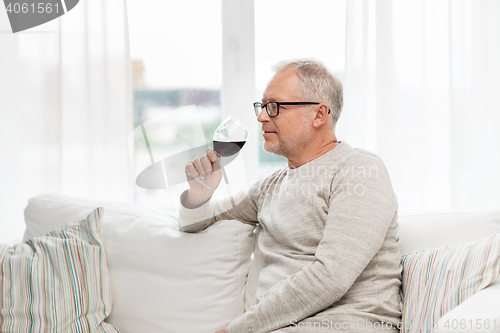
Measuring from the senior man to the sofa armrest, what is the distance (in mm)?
286

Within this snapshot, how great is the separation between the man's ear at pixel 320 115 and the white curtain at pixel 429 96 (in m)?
0.59

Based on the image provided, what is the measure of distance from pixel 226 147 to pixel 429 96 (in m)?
1.18

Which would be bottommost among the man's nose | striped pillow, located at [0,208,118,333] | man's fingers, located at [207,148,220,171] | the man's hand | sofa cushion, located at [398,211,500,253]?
striped pillow, located at [0,208,118,333]

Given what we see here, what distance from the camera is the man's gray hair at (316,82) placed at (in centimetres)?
145

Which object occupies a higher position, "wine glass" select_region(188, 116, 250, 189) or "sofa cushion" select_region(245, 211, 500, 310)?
"wine glass" select_region(188, 116, 250, 189)

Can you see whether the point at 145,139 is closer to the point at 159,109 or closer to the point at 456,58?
the point at 159,109

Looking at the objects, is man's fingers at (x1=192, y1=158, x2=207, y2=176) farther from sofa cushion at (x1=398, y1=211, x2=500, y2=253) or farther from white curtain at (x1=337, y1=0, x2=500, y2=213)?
white curtain at (x1=337, y1=0, x2=500, y2=213)

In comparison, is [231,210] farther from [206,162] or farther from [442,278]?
[442,278]

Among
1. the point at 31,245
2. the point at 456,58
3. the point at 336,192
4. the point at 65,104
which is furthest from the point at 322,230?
the point at 65,104

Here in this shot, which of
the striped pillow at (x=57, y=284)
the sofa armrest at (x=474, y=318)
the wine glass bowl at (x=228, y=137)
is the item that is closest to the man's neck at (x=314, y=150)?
the wine glass bowl at (x=228, y=137)

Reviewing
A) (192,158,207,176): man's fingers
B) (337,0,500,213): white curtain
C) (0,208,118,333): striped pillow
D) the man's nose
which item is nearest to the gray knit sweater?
the man's nose

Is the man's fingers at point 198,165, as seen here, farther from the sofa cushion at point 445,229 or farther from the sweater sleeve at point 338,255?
the sofa cushion at point 445,229

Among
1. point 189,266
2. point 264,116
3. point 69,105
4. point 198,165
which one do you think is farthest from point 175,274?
point 69,105

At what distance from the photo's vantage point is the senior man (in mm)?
1200
